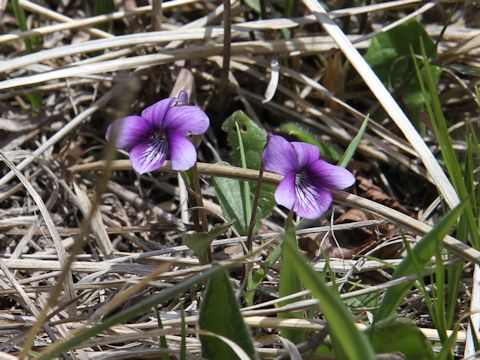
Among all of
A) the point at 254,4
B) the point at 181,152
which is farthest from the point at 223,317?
the point at 254,4

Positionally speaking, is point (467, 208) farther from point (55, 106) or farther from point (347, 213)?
point (55, 106)

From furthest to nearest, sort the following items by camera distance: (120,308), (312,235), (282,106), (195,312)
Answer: (282,106), (312,235), (120,308), (195,312)

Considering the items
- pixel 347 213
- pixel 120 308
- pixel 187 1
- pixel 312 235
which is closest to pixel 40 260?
pixel 120 308

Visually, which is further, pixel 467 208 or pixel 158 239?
pixel 158 239

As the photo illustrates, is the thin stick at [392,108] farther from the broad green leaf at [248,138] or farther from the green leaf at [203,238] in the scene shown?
the green leaf at [203,238]

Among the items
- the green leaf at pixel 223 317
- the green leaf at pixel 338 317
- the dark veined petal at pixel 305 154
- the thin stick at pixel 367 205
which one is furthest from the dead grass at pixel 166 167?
the green leaf at pixel 338 317

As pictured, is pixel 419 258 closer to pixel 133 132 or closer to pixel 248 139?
pixel 133 132

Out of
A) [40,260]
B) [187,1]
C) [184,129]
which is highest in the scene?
[187,1]
